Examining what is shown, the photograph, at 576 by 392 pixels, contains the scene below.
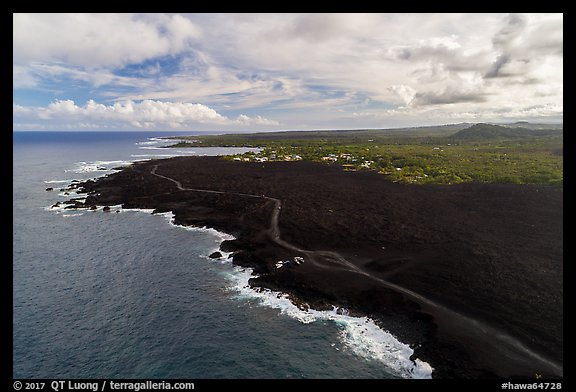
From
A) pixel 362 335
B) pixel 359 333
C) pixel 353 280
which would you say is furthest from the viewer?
pixel 353 280

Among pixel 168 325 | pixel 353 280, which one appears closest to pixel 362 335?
pixel 353 280

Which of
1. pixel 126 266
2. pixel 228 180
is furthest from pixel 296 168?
pixel 126 266

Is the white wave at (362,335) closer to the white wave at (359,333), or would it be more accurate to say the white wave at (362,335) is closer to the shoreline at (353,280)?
the white wave at (359,333)

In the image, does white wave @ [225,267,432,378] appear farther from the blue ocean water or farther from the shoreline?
the shoreline

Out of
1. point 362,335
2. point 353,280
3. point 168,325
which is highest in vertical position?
point 353,280

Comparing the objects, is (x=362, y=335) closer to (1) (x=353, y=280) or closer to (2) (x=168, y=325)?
(1) (x=353, y=280)

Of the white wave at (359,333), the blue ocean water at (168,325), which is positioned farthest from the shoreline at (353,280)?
the blue ocean water at (168,325)
